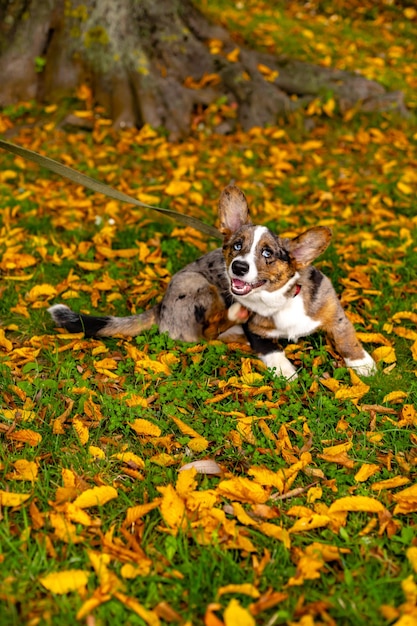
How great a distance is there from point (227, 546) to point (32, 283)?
2786 millimetres

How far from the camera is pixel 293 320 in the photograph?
12.5 ft

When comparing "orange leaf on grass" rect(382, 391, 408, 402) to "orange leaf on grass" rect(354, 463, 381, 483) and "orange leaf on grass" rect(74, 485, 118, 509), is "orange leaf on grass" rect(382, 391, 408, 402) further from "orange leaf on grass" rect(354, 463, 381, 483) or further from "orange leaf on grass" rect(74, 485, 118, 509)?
"orange leaf on grass" rect(74, 485, 118, 509)

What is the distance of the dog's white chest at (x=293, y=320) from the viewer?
3781mm

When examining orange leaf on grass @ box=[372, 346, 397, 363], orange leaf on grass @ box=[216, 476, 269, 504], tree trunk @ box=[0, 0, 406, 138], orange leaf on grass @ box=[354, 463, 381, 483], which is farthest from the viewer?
tree trunk @ box=[0, 0, 406, 138]

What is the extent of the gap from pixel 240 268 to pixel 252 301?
11.4 inches

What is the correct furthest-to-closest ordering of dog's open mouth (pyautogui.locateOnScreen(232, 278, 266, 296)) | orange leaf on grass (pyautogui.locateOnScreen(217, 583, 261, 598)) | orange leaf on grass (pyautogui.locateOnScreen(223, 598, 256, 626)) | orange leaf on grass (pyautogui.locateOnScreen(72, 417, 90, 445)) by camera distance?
dog's open mouth (pyautogui.locateOnScreen(232, 278, 266, 296)) → orange leaf on grass (pyautogui.locateOnScreen(72, 417, 90, 445)) → orange leaf on grass (pyautogui.locateOnScreen(217, 583, 261, 598)) → orange leaf on grass (pyautogui.locateOnScreen(223, 598, 256, 626))

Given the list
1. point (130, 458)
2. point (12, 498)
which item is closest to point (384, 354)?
point (130, 458)

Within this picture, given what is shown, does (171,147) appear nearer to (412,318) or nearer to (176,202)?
(176,202)

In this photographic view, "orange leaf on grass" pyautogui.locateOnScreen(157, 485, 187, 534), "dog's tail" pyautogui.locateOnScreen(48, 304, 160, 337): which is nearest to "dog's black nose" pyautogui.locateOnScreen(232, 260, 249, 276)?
"dog's tail" pyautogui.locateOnScreen(48, 304, 160, 337)

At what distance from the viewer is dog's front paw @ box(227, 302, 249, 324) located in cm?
400

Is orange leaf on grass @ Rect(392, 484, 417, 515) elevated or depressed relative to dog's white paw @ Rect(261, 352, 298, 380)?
elevated

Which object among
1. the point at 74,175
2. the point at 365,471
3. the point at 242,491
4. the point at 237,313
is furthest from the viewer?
the point at 237,313

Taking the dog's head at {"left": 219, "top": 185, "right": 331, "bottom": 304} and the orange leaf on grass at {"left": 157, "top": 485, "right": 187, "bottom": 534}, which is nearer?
the orange leaf on grass at {"left": 157, "top": 485, "right": 187, "bottom": 534}

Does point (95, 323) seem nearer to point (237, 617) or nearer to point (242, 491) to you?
point (242, 491)
